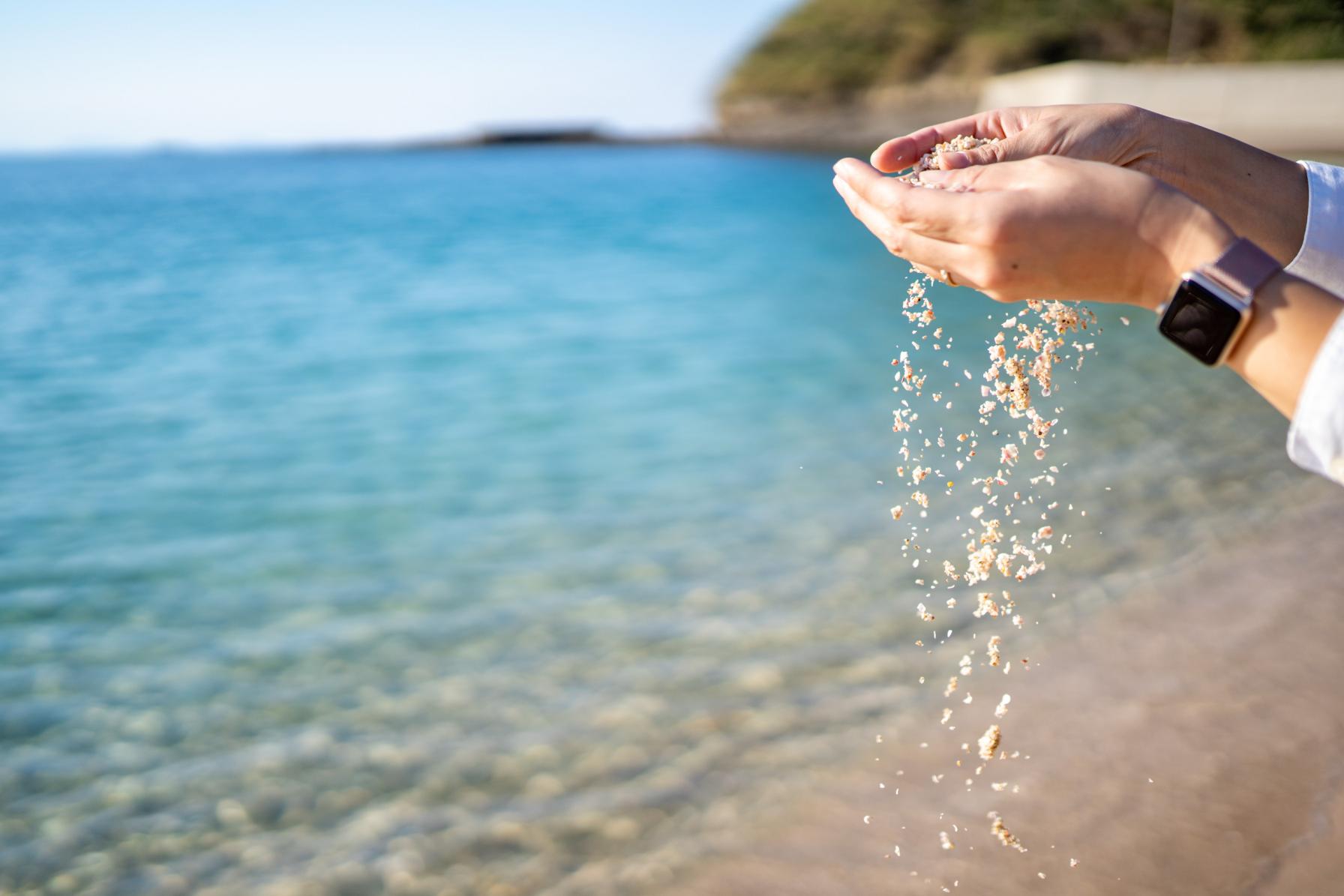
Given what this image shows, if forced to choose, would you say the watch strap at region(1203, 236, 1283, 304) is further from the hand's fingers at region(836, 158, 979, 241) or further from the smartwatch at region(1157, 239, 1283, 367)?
the hand's fingers at region(836, 158, 979, 241)

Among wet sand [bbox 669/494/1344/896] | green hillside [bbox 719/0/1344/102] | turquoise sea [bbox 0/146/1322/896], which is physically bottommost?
turquoise sea [bbox 0/146/1322/896]

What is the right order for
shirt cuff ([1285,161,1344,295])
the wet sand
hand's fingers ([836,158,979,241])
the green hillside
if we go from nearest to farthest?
hand's fingers ([836,158,979,241]) → shirt cuff ([1285,161,1344,295]) → the wet sand → the green hillside

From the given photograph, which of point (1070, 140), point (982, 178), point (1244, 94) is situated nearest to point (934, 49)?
point (1244, 94)

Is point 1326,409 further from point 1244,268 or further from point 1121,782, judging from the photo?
point 1121,782

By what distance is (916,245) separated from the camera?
4.76ft

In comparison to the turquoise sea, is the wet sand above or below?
above

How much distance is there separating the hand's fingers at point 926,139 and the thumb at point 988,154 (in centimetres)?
7

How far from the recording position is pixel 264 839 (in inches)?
113

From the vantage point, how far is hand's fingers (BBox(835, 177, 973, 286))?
1.39 meters

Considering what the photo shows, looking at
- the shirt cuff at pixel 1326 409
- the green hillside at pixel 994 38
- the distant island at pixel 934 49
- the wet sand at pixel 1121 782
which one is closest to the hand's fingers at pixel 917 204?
the shirt cuff at pixel 1326 409

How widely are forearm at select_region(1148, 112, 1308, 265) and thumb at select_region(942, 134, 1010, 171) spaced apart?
8.3 inches

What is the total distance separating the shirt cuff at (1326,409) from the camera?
3.59 ft

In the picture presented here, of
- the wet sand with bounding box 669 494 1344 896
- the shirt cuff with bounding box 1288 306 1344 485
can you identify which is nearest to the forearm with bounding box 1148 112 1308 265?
the shirt cuff with bounding box 1288 306 1344 485

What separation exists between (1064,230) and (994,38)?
150 ft
